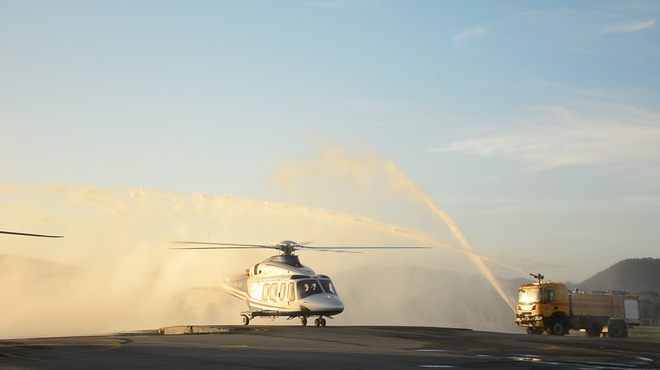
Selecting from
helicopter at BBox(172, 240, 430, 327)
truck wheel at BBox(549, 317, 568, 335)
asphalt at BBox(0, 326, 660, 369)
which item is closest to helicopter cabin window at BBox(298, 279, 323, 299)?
helicopter at BBox(172, 240, 430, 327)

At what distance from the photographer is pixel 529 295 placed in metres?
54.7

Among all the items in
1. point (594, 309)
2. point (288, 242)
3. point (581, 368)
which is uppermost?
point (288, 242)

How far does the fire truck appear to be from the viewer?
53.7m

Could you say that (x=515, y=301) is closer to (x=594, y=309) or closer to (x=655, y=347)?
(x=594, y=309)

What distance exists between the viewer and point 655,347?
36312mm

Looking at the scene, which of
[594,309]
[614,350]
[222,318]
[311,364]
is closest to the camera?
[311,364]

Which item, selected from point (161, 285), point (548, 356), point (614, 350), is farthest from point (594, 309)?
point (161, 285)

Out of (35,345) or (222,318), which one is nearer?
(35,345)

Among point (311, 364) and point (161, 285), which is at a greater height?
point (161, 285)

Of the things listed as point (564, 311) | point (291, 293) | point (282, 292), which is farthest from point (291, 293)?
point (564, 311)

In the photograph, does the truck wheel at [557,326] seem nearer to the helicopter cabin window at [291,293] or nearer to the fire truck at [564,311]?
the fire truck at [564,311]

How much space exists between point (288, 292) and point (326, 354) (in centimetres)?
2679

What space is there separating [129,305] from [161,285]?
5760 mm

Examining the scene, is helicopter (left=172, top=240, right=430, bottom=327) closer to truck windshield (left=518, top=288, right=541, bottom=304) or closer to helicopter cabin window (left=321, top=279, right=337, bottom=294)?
helicopter cabin window (left=321, top=279, right=337, bottom=294)
